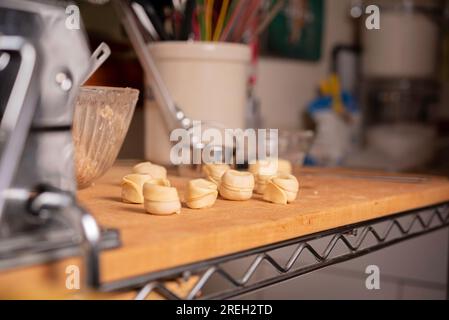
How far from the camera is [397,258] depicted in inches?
40.0

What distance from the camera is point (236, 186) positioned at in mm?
609

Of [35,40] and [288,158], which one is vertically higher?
[35,40]

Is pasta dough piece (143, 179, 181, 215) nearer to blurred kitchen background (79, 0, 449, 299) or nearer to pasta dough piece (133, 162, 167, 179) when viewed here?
pasta dough piece (133, 162, 167, 179)

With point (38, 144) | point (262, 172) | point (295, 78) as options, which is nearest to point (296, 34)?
point (295, 78)

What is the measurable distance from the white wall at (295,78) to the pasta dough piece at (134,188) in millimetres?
973

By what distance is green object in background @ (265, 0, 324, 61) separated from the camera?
5.23 ft

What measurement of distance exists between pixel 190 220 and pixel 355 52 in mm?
1521

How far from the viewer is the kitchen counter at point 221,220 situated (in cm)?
40

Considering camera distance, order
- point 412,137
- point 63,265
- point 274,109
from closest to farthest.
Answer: point 63,265, point 274,109, point 412,137

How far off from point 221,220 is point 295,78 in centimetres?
123

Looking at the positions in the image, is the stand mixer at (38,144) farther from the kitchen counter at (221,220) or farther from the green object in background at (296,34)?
the green object in background at (296,34)
